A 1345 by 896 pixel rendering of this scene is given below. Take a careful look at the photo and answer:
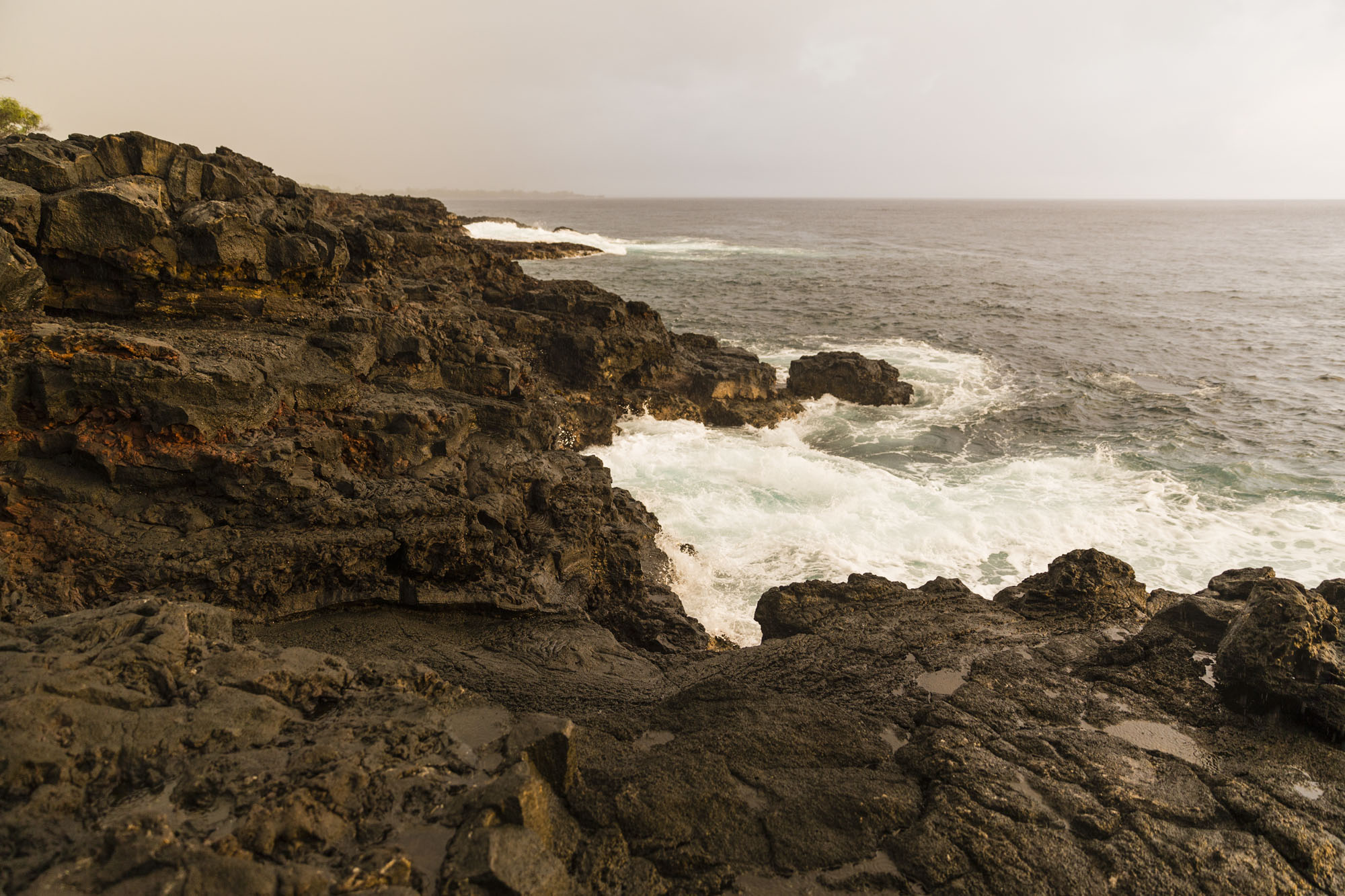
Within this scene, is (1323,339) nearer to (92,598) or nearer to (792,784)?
(792,784)

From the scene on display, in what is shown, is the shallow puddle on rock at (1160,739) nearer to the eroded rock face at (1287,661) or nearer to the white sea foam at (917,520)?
the eroded rock face at (1287,661)

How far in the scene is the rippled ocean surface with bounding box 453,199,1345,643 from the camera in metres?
13.3

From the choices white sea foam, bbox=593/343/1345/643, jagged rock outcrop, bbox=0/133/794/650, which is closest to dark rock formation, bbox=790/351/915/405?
white sea foam, bbox=593/343/1345/643

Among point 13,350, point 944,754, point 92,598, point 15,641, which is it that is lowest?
point 944,754

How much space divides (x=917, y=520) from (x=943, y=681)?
26.5ft

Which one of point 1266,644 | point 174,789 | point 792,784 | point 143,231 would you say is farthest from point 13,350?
point 1266,644

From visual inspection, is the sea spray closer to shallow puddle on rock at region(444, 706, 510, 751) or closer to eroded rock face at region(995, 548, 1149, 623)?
eroded rock face at region(995, 548, 1149, 623)

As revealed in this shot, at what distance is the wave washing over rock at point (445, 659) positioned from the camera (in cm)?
421

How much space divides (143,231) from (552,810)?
32.0 ft

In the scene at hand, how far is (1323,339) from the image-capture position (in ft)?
105

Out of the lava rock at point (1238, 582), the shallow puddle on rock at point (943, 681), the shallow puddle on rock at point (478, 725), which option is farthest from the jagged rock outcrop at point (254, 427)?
the lava rock at point (1238, 582)

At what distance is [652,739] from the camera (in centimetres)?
582

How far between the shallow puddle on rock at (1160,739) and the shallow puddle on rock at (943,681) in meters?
1.29

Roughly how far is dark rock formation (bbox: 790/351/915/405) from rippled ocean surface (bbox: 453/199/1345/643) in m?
0.50
